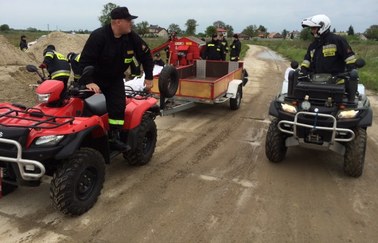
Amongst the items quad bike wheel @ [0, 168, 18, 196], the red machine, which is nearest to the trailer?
the red machine

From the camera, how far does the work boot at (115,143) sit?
15.6 ft

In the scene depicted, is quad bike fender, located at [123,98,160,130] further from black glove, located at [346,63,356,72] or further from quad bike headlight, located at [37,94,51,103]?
black glove, located at [346,63,356,72]

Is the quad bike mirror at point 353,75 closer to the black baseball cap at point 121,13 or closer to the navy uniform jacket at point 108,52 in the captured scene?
the navy uniform jacket at point 108,52

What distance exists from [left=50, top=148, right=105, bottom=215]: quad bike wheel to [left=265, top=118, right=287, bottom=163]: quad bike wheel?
2.56 metres

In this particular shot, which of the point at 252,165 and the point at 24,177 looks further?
the point at 252,165

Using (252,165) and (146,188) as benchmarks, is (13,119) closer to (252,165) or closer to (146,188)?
(146,188)

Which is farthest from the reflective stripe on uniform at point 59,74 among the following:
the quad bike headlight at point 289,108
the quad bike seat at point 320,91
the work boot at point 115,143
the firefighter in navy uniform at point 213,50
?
the firefighter in navy uniform at point 213,50

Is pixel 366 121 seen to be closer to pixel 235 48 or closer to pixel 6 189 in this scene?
pixel 6 189

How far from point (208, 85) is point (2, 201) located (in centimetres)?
503

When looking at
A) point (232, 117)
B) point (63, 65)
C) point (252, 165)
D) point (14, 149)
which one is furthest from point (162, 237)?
point (232, 117)

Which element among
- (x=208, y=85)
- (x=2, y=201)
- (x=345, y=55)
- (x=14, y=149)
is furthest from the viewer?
(x=208, y=85)

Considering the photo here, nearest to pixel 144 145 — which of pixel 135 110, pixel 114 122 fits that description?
pixel 135 110

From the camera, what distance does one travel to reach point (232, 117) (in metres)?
8.77

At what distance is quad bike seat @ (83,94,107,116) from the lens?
443cm
